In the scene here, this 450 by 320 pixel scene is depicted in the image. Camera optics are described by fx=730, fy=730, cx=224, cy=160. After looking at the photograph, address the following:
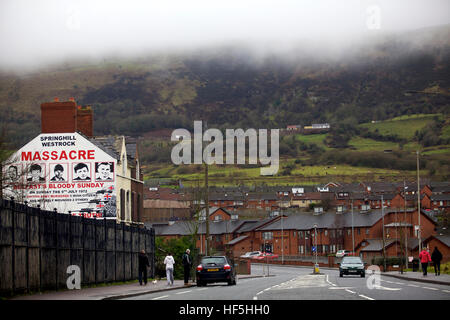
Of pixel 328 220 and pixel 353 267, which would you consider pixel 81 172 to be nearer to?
pixel 353 267

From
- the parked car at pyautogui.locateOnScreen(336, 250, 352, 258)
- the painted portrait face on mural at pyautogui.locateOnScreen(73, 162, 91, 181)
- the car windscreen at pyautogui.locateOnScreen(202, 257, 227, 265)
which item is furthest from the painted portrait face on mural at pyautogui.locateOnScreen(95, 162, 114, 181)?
the parked car at pyautogui.locateOnScreen(336, 250, 352, 258)

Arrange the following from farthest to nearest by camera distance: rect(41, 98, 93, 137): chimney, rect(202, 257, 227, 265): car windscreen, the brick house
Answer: the brick house → rect(41, 98, 93, 137): chimney → rect(202, 257, 227, 265): car windscreen

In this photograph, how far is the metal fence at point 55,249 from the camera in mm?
25375

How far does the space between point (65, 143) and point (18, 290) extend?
30.7m

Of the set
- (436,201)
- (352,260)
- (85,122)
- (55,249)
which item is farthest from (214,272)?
(436,201)

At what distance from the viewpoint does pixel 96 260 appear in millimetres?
36219

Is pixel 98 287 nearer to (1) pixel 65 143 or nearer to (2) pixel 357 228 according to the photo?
(1) pixel 65 143

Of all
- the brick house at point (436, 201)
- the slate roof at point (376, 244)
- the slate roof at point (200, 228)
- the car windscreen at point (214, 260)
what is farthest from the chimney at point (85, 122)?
the brick house at point (436, 201)

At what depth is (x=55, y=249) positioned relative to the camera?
3038 cm

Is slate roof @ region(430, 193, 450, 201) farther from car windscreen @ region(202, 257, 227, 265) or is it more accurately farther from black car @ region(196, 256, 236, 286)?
black car @ region(196, 256, 236, 286)

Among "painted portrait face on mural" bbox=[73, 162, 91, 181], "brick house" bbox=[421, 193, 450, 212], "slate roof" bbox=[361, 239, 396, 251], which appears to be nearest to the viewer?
"painted portrait face on mural" bbox=[73, 162, 91, 181]

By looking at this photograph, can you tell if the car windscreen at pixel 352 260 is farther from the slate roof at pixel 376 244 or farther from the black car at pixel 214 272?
the slate roof at pixel 376 244

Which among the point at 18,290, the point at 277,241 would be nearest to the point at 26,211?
the point at 18,290

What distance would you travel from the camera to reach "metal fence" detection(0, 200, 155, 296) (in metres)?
25.4
